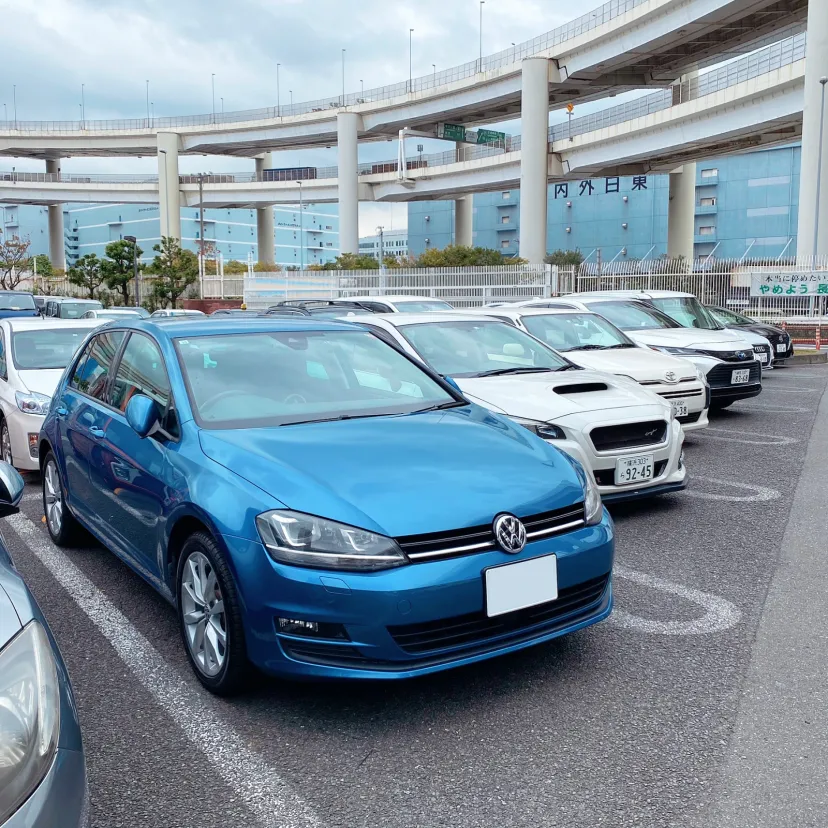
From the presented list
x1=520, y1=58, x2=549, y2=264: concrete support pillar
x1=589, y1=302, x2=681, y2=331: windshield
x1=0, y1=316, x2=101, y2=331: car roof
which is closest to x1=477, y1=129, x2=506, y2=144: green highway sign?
x1=520, y1=58, x2=549, y2=264: concrete support pillar

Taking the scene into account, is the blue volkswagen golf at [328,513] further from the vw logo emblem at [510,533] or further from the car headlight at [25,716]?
the car headlight at [25,716]

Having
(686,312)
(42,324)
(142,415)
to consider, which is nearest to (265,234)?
(686,312)

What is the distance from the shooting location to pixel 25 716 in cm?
183

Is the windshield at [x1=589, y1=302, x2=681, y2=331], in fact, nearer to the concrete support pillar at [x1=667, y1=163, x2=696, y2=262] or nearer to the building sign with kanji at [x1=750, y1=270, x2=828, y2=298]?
the building sign with kanji at [x1=750, y1=270, x2=828, y2=298]

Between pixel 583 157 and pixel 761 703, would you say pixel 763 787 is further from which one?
pixel 583 157

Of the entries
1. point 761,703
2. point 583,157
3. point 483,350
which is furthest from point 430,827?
point 583,157

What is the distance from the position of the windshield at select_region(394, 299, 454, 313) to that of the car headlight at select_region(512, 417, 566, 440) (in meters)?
7.66

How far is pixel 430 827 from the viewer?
2.54 metres

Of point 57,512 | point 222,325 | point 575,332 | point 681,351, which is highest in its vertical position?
point 222,325

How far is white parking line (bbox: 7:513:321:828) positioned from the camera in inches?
105

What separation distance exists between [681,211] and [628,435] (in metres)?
45.9

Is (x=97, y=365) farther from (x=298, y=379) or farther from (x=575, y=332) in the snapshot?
(x=575, y=332)

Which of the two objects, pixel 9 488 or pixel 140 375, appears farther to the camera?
pixel 140 375

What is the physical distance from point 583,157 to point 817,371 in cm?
2484
